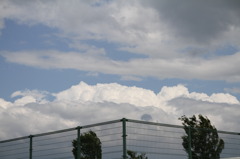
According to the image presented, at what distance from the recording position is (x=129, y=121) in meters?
9.61

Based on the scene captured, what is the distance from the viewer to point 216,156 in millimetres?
12914

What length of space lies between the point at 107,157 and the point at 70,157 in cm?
146

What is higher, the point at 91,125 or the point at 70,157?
the point at 91,125

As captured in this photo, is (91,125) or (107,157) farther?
(91,125)

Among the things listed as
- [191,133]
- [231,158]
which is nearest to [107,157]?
[191,133]

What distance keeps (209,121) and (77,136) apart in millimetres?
19183

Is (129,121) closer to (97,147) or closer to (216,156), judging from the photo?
(97,147)

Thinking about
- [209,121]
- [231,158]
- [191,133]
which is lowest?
[231,158]

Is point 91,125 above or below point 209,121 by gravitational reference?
below

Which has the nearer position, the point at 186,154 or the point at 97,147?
the point at 186,154

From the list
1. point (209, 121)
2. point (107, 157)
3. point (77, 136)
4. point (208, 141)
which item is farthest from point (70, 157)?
point (209, 121)

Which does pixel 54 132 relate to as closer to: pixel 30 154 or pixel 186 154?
pixel 30 154

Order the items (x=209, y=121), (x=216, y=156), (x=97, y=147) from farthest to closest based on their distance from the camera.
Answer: (x=209, y=121) < (x=216, y=156) < (x=97, y=147)

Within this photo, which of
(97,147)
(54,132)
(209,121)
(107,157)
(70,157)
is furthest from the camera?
(209,121)
